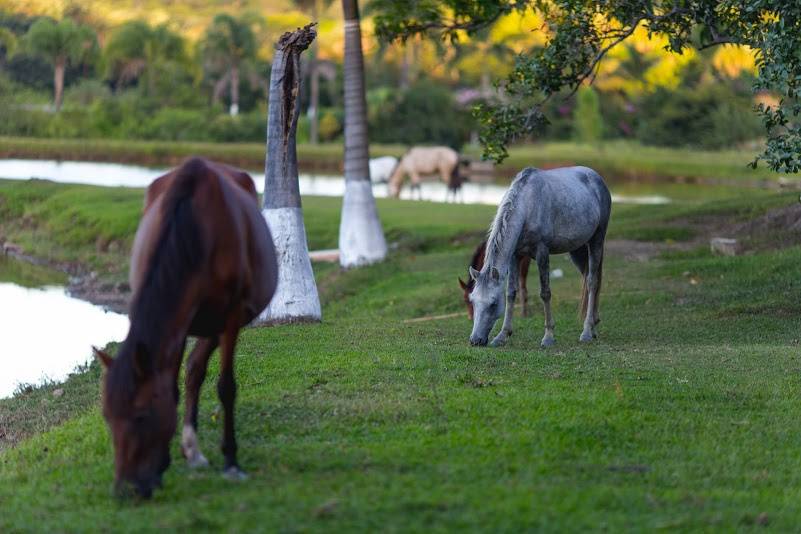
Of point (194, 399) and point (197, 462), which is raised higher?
point (194, 399)

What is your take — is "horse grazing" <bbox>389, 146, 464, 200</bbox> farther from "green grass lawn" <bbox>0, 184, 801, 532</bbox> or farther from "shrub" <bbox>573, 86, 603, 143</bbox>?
"shrub" <bbox>573, 86, 603, 143</bbox>

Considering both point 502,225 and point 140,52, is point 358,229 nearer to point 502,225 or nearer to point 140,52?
point 502,225

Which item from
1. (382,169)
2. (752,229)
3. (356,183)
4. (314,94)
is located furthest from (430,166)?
(314,94)

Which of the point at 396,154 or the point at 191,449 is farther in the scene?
the point at 396,154

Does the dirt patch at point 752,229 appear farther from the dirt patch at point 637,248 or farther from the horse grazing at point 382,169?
the horse grazing at point 382,169

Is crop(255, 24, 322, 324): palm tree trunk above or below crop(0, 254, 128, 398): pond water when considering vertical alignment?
above

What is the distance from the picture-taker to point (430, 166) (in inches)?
1569

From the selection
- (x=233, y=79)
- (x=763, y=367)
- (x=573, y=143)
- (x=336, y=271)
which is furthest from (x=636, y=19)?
(x=233, y=79)

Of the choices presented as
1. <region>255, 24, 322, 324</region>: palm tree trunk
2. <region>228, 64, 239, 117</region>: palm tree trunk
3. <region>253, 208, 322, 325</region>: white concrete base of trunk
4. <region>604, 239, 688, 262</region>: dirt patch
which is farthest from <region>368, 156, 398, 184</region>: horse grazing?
<region>228, 64, 239, 117</region>: palm tree trunk

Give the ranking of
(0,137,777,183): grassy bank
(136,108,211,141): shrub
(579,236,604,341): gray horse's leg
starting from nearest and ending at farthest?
1. (579,236,604,341): gray horse's leg
2. (0,137,777,183): grassy bank
3. (136,108,211,141): shrub

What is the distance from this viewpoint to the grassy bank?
5109 cm

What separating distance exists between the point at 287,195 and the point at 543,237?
3.87 metres

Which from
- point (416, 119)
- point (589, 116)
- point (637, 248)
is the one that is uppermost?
point (589, 116)

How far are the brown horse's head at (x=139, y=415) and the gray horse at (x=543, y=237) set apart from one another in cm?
630
